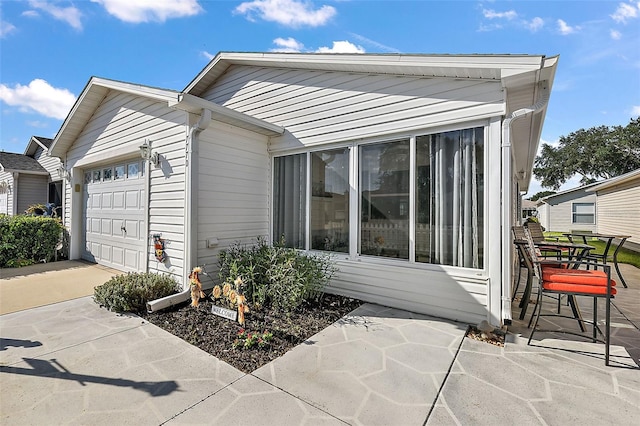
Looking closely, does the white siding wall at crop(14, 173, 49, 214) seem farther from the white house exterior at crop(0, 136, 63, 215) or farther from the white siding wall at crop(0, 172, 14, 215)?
the white siding wall at crop(0, 172, 14, 215)

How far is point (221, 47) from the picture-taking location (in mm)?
6227

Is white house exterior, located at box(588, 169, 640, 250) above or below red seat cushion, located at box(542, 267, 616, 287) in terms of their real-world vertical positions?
above

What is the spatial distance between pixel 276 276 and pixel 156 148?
3.26 metres

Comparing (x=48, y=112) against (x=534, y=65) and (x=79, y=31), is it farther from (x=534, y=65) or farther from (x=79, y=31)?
(x=534, y=65)

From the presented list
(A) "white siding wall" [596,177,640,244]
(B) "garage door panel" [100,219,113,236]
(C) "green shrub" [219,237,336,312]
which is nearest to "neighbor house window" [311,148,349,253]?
(C) "green shrub" [219,237,336,312]

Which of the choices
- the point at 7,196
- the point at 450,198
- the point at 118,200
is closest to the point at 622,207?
the point at 450,198

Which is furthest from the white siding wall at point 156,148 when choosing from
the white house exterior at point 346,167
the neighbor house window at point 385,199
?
the neighbor house window at point 385,199

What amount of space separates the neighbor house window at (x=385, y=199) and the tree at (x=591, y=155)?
32.6 metres

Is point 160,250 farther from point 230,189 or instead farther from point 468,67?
point 468,67

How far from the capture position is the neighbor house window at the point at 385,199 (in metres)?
4.25

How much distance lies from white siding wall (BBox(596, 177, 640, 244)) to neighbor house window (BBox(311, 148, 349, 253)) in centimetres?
1318

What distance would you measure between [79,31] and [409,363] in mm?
8308

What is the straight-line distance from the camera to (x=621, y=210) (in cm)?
1277

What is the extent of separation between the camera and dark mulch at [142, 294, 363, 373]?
2881mm
